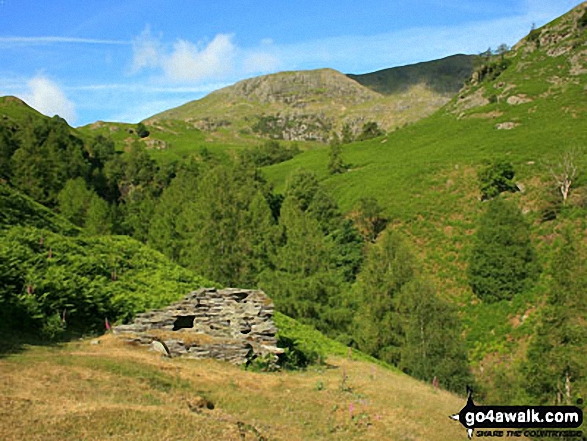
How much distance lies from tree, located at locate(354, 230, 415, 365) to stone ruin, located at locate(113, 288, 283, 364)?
16582mm

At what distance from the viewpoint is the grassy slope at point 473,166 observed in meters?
47.0

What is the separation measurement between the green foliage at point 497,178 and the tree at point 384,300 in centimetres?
2966

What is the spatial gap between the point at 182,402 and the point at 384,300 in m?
26.2

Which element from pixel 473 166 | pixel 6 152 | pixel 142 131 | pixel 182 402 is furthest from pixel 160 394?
pixel 142 131

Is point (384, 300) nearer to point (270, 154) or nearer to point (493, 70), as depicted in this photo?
point (493, 70)

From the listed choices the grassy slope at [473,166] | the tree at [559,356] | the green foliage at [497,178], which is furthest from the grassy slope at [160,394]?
the green foliage at [497,178]

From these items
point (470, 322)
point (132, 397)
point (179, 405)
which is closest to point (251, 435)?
point (179, 405)

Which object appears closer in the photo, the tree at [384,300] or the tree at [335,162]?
the tree at [384,300]

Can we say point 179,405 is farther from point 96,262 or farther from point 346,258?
point 346,258

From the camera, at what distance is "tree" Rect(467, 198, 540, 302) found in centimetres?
4312

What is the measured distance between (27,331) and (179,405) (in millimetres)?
8471

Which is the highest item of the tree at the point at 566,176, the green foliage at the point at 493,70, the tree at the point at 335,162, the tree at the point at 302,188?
the green foliage at the point at 493,70

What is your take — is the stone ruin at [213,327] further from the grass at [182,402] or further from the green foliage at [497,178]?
the green foliage at [497,178]

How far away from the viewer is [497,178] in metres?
59.9
